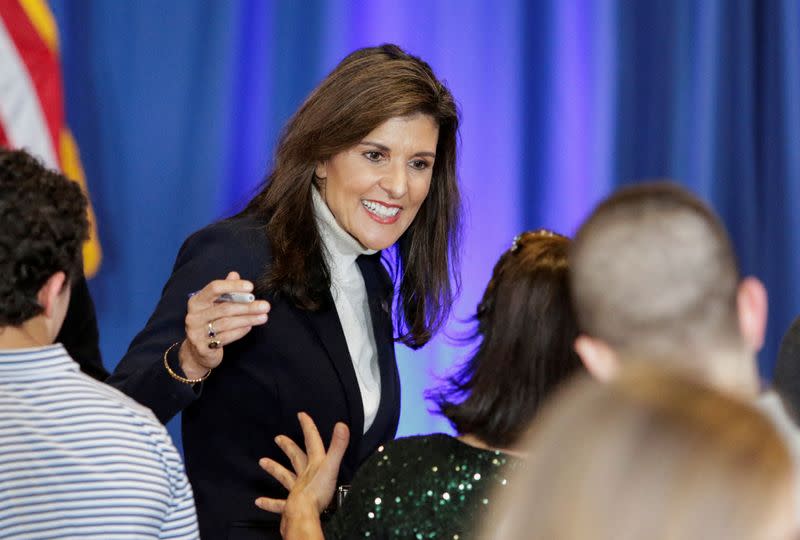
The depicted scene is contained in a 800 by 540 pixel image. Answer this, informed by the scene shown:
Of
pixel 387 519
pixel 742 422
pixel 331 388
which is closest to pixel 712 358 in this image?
pixel 742 422

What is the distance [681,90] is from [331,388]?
188 centimetres

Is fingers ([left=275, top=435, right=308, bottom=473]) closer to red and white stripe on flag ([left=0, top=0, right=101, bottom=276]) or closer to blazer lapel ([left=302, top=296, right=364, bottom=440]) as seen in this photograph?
blazer lapel ([left=302, top=296, right=364, bottom=440])

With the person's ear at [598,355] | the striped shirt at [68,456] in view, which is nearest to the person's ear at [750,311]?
the person's ear at [598,355]

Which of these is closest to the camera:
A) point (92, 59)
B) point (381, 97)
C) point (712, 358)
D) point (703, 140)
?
point (712, 358)

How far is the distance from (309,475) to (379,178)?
0.70 meters

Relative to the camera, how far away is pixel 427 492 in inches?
59.3

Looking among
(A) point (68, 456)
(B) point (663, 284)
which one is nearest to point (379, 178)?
(A) point (68, 456)

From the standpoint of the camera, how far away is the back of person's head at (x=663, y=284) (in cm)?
101

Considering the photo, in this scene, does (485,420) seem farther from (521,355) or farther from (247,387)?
(247,387)

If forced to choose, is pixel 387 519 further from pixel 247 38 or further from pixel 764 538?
pixel 247 38

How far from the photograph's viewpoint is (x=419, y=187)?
2322mm

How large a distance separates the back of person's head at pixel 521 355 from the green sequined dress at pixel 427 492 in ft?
0.18

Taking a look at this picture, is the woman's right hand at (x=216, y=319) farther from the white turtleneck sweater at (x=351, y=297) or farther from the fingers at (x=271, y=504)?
the white turtleneck sweater at (x=351, y=297)

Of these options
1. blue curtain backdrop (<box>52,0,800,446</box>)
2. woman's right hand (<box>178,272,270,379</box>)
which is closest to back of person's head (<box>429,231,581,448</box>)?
woman's right hand (<box>178,272,270,379</box>)
